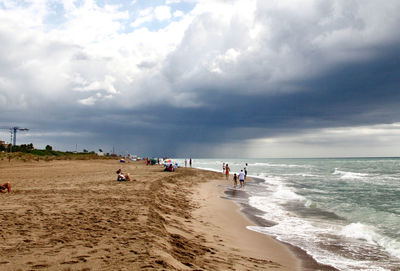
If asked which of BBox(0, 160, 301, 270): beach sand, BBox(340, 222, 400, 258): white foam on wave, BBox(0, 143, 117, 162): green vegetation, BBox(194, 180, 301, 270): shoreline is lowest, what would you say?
BBox(340, 222, 400, 258): white foam on wave

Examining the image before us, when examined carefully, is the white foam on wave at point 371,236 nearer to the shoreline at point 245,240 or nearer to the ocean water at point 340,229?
the ocean water at point 340,229

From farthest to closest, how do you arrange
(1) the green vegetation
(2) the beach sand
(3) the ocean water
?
(1) the green vegetation < (3) the ocean water < (2) the beach sand

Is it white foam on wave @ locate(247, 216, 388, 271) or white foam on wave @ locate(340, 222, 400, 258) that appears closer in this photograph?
white foam on wave @ locate(247, 216, 388, 271)

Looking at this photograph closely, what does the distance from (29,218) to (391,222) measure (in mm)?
14768

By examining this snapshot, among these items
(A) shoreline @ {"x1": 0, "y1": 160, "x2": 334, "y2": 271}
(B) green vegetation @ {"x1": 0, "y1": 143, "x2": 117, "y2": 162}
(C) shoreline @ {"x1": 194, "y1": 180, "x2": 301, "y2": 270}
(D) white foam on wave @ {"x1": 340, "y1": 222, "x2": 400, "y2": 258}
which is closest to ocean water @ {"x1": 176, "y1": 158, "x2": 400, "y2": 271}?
(D) white foam on wave @ {"x1": 340, "y1": 222, "x2": 400, "y2": 258}

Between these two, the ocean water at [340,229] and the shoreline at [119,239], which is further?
the ocean water at [340,229]

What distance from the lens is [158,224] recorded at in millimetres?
7770

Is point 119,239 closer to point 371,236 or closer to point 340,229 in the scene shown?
point 340,229

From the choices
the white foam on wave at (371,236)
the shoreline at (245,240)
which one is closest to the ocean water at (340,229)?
the white foam on wave at (371,236)

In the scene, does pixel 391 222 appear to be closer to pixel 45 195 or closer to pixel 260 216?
pixel 260 216

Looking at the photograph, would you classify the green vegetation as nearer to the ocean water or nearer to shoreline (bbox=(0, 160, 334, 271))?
shoreline (bbox=(0, 160, 334, 271))

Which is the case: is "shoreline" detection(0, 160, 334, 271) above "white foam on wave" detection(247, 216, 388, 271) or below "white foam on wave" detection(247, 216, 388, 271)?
above

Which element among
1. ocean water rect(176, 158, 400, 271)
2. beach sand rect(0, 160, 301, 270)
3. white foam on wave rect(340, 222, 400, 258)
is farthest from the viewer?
white foam on wave rect(340, 222, 400, 258)

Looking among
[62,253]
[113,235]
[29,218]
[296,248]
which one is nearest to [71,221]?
[29,218]
